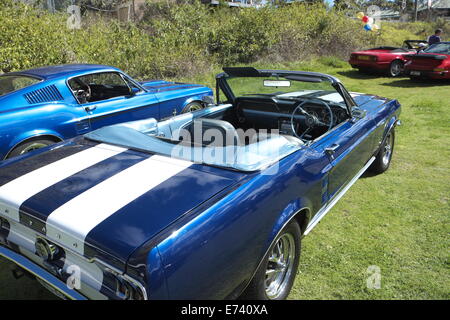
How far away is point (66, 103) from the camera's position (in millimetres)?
4355

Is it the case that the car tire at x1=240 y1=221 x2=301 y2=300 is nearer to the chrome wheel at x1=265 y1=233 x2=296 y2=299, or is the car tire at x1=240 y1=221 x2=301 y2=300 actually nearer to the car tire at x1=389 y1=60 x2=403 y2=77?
the chrome wheel at x1=265 y1=233 x2=296 y2=299

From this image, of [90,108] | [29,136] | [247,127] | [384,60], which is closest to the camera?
[247,127]

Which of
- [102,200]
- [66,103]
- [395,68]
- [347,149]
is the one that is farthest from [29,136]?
[395,68]

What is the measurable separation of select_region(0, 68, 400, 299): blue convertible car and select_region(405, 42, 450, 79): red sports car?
8.68 meters

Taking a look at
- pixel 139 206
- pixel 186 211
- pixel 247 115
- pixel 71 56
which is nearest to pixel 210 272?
pixel 186 211

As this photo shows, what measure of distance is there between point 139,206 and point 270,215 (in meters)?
0.74

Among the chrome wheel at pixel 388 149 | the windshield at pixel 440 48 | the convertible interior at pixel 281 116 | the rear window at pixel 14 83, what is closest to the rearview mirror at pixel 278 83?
the convertible interior at pixel 281 116

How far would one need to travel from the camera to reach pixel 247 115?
3771mm

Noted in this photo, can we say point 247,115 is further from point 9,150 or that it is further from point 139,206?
point 9,150

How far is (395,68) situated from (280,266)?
11487mm

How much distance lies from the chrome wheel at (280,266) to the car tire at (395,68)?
11.1m

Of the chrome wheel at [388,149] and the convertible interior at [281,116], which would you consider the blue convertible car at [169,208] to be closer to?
the convertible interior at [281,116]

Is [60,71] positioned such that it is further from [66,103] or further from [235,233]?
[235,233]
